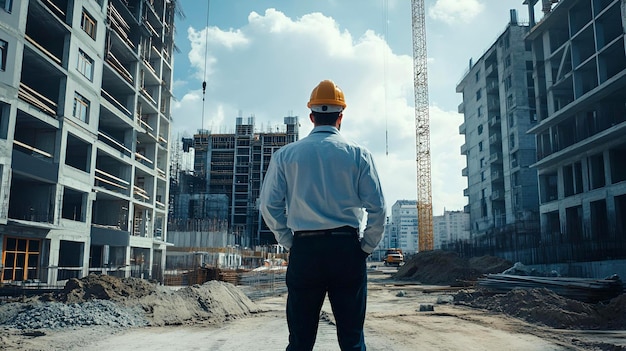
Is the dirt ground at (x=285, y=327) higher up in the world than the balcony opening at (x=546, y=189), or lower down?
lower down

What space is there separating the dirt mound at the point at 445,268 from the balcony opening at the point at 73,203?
67.4 ft

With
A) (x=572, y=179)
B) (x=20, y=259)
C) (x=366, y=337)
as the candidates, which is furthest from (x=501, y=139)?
(x=366, y=337)

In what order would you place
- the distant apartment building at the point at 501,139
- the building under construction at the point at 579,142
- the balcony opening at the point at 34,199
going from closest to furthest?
the balcony opening at the point at 34,199 < the building under construction at the point at 579,142 < the distant apartment building at the point at 501,139

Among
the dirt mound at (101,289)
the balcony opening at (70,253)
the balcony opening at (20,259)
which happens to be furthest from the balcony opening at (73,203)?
the dirt mound at (101,289)

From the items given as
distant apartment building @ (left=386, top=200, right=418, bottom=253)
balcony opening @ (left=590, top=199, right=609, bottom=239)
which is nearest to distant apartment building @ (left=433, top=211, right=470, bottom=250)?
distant apartment building @ (left=386, top=200, right=418, bottom=253)

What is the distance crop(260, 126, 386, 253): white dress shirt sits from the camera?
2588mm

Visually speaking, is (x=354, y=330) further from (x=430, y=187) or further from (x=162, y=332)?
(x=430, y=187)

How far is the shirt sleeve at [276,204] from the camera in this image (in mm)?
2672

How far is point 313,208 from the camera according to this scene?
2602mm

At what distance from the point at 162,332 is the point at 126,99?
2778 cm

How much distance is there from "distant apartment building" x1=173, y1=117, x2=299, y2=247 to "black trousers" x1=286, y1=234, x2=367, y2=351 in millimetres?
73813

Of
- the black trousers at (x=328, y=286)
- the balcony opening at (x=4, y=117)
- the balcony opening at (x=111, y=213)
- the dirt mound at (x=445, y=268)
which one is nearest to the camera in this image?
the black trousers at (x=328, y=286)

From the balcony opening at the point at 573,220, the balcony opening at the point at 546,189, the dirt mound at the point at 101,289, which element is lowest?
the dirt mound at the point at 101,289

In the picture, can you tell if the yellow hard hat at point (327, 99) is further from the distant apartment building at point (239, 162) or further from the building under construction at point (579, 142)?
the distant apartment building at point (239, 162)
